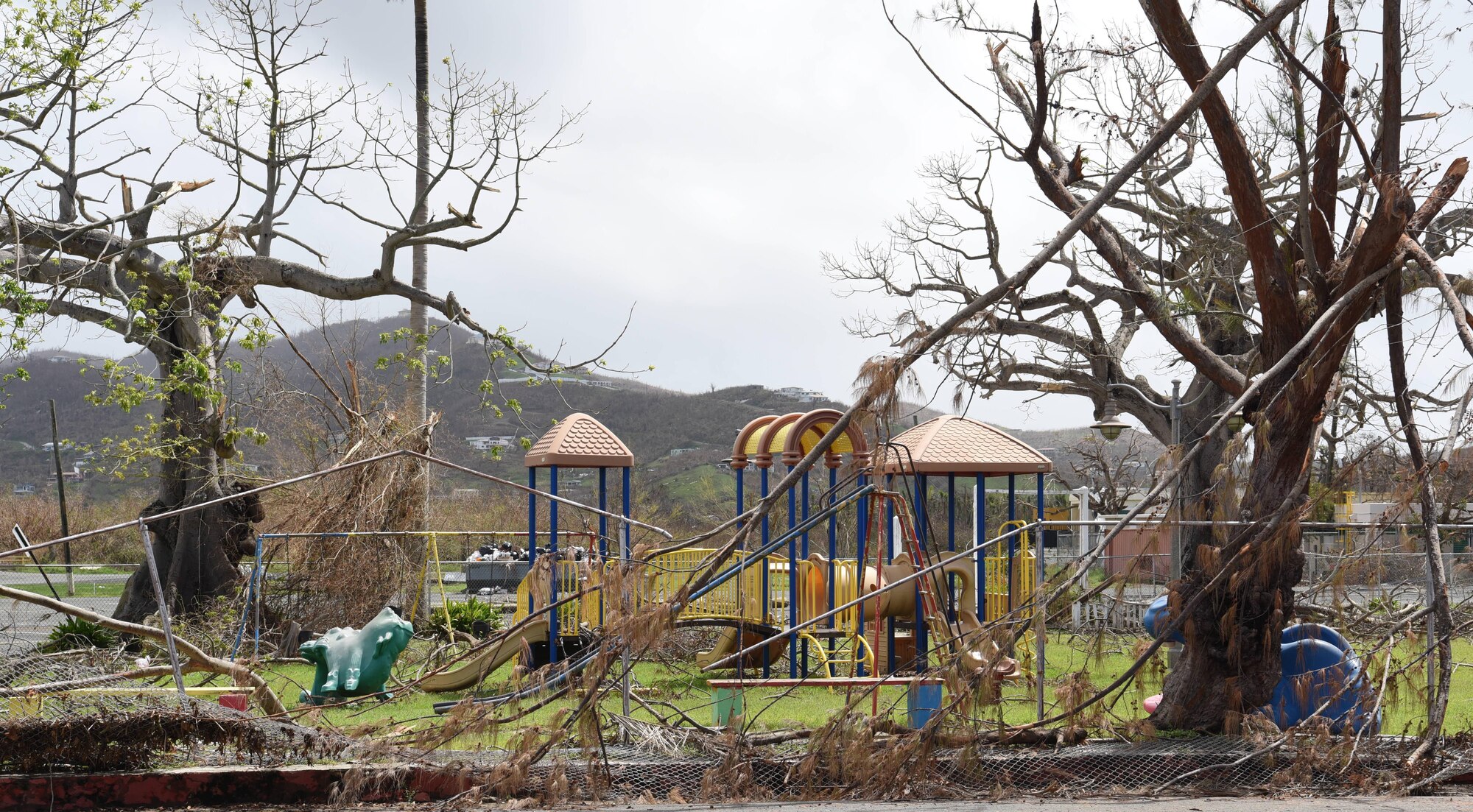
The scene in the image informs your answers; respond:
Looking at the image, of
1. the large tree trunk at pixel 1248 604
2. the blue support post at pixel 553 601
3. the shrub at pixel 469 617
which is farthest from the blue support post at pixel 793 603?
the shrub at pixel 469 617

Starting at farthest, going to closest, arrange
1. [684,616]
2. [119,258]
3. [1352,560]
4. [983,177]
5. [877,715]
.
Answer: [983,177]
[119,258]
[684,616]
[1352,560]
[877,715]

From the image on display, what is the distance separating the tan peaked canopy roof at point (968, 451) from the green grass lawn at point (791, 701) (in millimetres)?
2479

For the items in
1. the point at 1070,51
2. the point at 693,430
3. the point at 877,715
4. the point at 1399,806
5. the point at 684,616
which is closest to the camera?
the point at 1399,806

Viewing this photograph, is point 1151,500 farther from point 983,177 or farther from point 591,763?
point 983,177

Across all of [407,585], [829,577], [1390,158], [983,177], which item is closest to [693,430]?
[983,177]

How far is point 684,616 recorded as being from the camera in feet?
41.9

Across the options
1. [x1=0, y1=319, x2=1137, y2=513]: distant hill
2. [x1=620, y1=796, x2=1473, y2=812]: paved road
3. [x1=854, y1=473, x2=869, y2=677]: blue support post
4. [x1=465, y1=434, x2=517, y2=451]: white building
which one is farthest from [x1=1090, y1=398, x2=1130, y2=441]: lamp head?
[x1=465, y1=434, x2=517, y2=451]: white building

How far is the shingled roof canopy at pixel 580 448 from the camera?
13844 mm

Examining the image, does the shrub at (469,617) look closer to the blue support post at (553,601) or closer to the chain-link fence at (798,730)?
the blue support post at (553,601)

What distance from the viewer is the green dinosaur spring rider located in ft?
36.9

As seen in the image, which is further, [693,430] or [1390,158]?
[693,430]

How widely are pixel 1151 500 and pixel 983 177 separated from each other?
1854cm

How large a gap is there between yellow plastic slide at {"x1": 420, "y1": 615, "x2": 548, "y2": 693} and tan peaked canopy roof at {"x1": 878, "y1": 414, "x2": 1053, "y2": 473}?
15.2ft

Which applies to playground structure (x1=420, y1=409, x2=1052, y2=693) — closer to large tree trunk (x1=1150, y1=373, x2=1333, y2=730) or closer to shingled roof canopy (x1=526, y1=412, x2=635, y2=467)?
shingled roof canopy (x1=526, y1=412, x2=635, y2=467)
